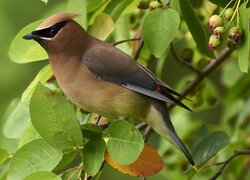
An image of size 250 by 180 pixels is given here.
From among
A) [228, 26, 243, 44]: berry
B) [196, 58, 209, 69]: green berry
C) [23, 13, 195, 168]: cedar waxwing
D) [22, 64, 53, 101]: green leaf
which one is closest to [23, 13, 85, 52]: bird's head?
[23, 13, 195, 168]: cedar waxwing

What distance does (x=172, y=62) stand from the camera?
768 centimetres

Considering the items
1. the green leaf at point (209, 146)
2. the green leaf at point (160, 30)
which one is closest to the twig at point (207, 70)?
the green leaf at point (209, 146)

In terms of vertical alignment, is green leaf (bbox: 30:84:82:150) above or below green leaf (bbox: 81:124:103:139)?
above

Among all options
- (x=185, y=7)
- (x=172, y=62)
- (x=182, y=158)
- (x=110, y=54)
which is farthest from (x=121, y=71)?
(x=172, y=62)

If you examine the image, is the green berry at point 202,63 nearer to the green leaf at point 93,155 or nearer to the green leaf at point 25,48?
the green leaf at point 25,48

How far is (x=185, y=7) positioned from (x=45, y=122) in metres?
0.69

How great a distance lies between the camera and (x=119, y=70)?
134 inches

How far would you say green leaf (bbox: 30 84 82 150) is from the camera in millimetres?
2861

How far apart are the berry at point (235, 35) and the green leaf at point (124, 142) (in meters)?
0.47

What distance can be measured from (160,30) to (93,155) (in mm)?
531

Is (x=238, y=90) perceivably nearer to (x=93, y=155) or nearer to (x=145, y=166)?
(x=145, y=166)

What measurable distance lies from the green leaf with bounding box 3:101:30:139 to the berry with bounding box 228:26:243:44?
1.05m

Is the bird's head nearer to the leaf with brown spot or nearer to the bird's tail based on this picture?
the bird's tail

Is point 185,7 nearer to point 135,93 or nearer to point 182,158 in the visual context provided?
point 135,93
